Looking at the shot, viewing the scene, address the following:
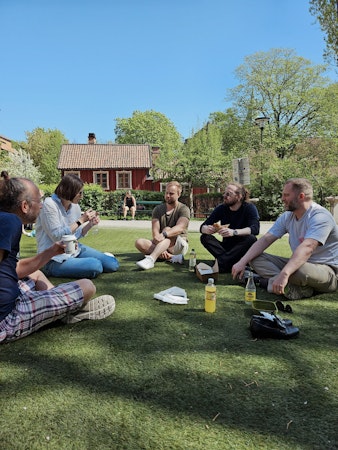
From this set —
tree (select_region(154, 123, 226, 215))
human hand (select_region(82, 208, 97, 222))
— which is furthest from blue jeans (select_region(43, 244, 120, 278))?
tree (select_region(154, 123, 226, 215))

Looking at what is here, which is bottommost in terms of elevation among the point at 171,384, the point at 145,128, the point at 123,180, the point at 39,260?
the point at 171,384

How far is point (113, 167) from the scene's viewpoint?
Result: 33344mm

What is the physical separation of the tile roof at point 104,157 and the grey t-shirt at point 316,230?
29.5 metres

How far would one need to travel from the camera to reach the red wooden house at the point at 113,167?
110 ft

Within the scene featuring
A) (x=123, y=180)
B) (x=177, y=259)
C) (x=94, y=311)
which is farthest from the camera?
(x=123, y=180)

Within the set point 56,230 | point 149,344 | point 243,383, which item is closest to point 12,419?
point 149,344

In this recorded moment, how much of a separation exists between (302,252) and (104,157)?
1289 inches

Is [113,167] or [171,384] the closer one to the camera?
[171,384]

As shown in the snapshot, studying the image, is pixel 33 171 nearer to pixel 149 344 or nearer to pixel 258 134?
pixel 258 134

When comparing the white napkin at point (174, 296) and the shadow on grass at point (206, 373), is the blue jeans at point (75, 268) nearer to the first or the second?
the white napkin at point (174, 296)

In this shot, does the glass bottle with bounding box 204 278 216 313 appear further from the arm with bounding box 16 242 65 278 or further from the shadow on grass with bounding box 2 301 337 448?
the arm with bounding box 16 242 65 278

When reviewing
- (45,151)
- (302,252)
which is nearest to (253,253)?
(302,252)

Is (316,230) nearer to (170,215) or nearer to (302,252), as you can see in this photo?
(302,252)

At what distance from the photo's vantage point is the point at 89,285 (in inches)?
114
